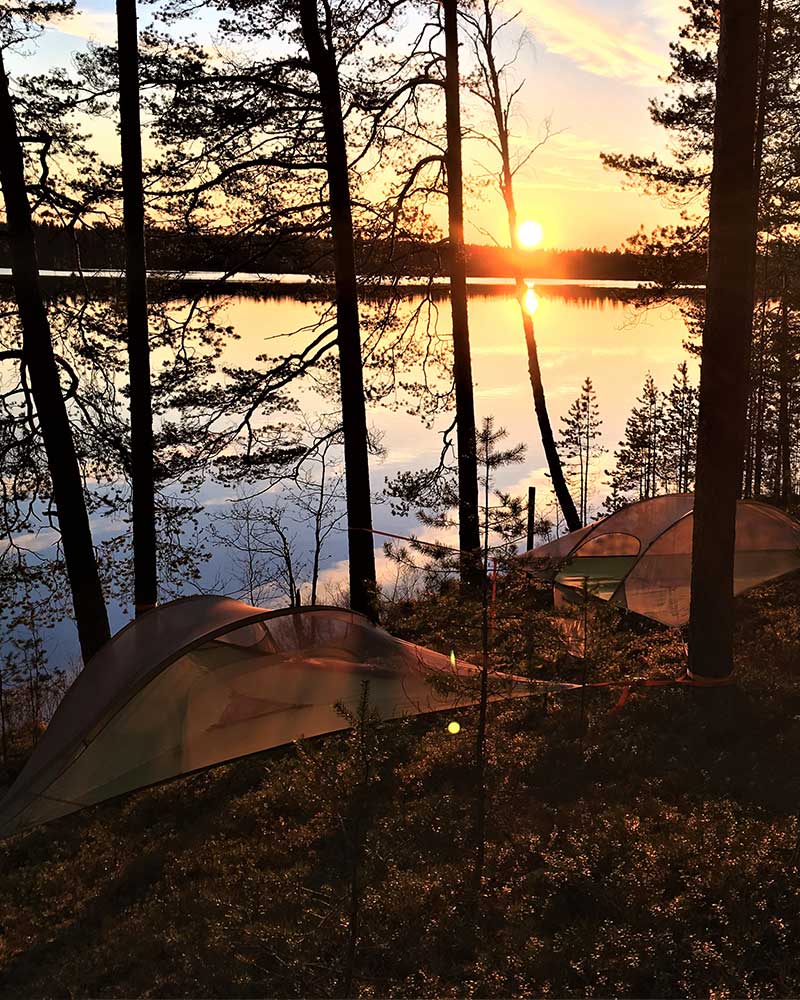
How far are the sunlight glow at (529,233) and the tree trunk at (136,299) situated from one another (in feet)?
30.9

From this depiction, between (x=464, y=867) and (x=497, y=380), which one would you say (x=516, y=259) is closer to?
(x=464, y=867)

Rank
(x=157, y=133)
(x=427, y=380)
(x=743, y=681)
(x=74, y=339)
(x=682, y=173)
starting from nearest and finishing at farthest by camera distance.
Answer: (x=743, y=681)
(x=157, y=133)
(x=74, y=339)
(x=427, y=380)
(x=682, y=173)

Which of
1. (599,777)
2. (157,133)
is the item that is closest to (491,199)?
(157,133)

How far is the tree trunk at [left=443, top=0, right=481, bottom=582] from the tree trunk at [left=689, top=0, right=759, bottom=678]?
6.38 metres

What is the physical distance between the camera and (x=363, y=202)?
43.1 ft

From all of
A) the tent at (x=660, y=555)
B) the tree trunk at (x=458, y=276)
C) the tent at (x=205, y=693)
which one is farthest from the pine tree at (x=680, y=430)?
the tent at (x=205, y=693)

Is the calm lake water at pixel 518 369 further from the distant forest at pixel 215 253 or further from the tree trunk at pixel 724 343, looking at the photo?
the tree trunk at pixel 724 343

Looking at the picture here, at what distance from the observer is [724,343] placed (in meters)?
7.64

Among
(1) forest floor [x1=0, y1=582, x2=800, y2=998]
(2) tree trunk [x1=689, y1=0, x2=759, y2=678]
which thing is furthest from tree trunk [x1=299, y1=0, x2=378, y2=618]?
(2) tree trunk [x1=689, y1=0, x2=759, y2=678]

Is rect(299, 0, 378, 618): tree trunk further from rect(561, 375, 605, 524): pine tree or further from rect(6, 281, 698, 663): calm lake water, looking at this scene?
rect(561, 375, 605, 524): pine tree

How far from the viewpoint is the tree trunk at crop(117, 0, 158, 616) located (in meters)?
10.2

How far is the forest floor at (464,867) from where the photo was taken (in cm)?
468

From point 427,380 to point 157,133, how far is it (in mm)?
6197

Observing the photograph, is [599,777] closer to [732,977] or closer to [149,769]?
[732,977]
